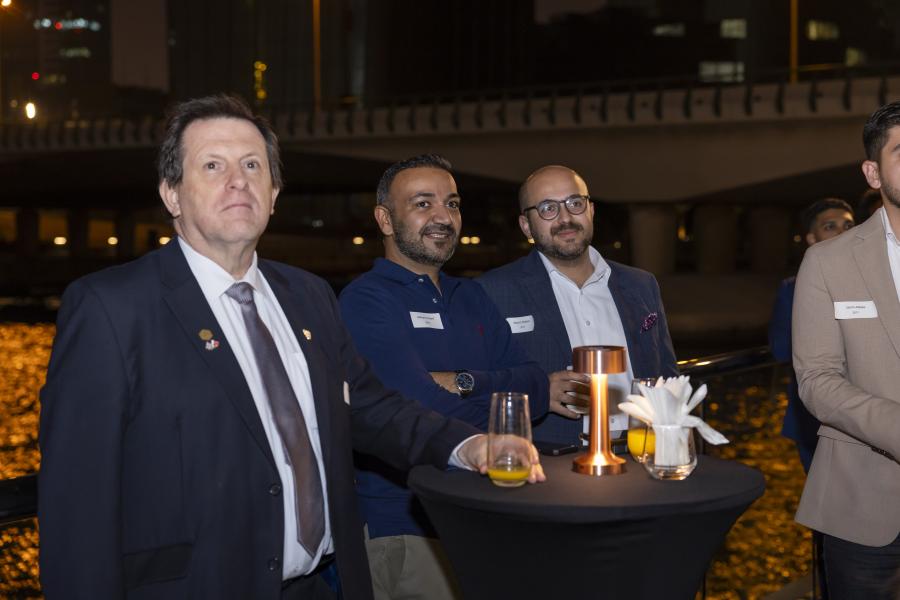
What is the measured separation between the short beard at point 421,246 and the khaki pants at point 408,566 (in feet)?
3.54

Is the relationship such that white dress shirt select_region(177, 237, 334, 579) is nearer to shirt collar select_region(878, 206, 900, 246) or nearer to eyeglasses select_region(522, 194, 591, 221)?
shirt collar select_region(878, 206, 900, 246)

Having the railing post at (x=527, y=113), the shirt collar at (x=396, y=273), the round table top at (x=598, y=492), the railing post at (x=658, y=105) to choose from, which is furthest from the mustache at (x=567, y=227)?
the railing post at (x=527, y=113)

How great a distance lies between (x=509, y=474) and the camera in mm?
2965

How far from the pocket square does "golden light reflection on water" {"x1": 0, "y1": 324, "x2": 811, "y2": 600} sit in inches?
54.1

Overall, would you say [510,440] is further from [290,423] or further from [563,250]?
[563,250]

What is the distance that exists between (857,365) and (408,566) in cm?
169

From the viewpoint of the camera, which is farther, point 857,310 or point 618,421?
point 618,421

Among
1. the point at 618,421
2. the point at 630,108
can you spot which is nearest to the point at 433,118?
the point at 630,108

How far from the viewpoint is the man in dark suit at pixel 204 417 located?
8.35 ft

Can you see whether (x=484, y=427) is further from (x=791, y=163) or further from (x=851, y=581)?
(x=791, y=163)

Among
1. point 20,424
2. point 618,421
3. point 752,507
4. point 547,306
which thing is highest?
point 547,306

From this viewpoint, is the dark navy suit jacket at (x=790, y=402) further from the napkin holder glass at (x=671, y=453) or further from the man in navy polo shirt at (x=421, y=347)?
the napkin holder glass at (x=671, y=453)

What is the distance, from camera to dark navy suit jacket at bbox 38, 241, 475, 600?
8.32 ft

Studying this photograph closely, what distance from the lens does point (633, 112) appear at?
3225 centimetres
